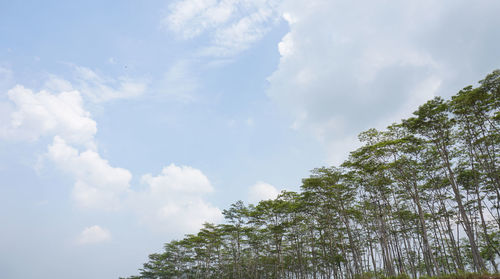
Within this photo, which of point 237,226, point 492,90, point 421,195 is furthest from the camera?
point 237,226

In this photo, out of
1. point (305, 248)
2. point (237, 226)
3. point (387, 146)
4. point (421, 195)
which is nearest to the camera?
point (387, 146)

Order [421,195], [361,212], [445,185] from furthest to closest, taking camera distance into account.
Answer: [361,212] → [421,195] → [445,185]

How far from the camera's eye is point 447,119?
661 inches

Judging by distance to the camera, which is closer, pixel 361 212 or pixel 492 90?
pixel 492 90

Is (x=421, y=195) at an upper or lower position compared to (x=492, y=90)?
lower

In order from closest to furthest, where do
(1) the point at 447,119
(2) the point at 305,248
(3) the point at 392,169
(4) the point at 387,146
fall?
1. (1) the point at 447,119
2. (4) the point at 387,146
3. (3) the point at 392,169
4. (2) the point at 305,248

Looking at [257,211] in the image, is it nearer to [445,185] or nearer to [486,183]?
[445,185]

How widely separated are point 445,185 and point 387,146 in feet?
24.4

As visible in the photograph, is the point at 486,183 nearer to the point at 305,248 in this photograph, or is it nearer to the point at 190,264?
the point at 305,248

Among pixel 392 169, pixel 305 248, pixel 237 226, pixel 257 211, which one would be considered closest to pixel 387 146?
pixel 392 169

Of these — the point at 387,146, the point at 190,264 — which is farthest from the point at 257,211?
the point at 190,264

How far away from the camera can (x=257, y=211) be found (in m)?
26.9

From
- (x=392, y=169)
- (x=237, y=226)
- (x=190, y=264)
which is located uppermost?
(x=392, y=169)

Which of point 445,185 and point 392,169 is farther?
point 445,185
